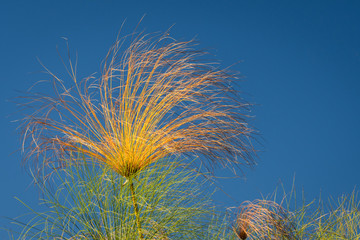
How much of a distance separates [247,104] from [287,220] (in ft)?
1.95

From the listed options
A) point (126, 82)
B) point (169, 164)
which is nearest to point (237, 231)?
point (169, 164)

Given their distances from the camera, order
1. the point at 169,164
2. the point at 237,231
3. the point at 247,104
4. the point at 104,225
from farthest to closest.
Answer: the point at 237,231, the point at 247,104, the point at 169,164, the point at 104,225

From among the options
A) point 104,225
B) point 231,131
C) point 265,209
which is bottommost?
point 104,225

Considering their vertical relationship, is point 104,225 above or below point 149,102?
below

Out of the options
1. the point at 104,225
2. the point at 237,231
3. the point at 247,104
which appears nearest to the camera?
the point at 104,225

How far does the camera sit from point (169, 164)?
1973 millimetres

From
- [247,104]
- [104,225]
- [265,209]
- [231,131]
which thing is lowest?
[104,225]

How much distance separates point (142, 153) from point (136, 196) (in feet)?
0.58

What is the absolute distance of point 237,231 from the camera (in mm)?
2357

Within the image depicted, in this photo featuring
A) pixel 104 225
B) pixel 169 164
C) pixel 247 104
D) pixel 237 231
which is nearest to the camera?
pixel 104 225

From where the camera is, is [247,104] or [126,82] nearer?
[126,82]

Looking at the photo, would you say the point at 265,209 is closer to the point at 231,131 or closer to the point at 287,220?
the point at 287,220

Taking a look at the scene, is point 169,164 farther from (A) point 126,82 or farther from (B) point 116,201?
(A) point 126,82

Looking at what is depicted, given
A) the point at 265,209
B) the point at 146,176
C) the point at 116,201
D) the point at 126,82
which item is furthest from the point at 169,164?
the point at 265,209
